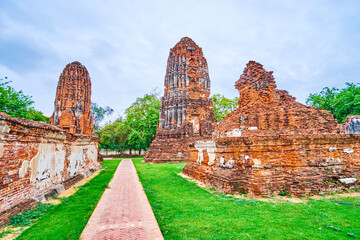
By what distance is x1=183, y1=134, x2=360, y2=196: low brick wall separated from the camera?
4.88m

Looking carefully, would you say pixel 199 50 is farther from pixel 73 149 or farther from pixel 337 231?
pixel 337 231

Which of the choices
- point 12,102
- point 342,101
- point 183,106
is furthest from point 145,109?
point 342,101

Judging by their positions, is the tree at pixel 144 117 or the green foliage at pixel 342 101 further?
the tree at pixel 144 117

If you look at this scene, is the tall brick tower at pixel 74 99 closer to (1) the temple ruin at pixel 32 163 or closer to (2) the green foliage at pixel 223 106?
(1) the temple ruin at pixel 32 163

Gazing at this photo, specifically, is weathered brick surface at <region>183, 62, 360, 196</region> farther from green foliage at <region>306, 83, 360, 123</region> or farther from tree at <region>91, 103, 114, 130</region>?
tree at <region>91, 103, 114, 130</region>

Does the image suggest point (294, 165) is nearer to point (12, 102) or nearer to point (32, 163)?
point (32, 163)

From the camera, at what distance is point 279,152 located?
17.0 feet

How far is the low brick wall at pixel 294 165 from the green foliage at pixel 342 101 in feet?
52.1

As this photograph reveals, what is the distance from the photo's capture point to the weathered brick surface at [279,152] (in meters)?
4.95

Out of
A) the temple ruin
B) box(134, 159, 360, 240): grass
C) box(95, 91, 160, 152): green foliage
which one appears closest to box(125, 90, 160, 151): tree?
box(95, 91, 160, 152): green foliage

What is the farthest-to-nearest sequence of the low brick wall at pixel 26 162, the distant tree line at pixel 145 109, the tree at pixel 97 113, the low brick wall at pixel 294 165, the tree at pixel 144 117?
the tree at pixel 97 113, the tree at pixel 144 117, the distant tree line at pixel 145 109, the low brick wall at pixel 294 165, the low brick wall at pixel 26 162

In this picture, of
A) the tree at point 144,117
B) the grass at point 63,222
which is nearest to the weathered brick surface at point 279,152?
the grass at point 63,222

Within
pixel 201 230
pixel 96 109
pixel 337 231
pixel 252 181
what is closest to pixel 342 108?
pixel 252 181

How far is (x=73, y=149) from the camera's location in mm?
7762
